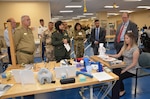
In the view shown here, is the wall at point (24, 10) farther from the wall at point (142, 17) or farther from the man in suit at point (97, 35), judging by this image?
the wall at point (142, 17)

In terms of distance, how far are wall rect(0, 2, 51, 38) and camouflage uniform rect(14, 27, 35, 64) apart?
423 cm

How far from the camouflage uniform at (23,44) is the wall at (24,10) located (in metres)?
4.23

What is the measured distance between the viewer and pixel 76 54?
14.1 feet

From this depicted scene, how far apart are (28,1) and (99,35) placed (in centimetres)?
378

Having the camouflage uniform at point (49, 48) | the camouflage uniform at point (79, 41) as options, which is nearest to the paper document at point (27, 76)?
the camouflage uniform at point (49, 48)

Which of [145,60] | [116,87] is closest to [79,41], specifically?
[145,60]

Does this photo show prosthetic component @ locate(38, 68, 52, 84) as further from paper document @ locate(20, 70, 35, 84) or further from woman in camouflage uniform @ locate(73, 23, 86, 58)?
woman in camouflage uniform @ locate(73, 23, 86, 58)

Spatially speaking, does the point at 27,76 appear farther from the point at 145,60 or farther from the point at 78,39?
the point at 145,60

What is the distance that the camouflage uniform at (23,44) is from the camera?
8.03 feet

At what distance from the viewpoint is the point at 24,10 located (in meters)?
6.34

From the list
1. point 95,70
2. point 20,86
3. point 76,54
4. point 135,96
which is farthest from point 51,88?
point 76,54

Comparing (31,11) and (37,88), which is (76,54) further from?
(31,11)

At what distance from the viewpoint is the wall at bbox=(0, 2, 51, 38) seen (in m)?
6.14

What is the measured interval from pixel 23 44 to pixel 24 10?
4.38 metres
